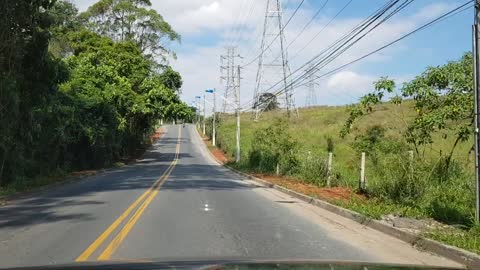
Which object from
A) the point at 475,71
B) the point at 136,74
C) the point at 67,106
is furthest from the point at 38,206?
the point at 136,74

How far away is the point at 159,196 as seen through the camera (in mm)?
19828

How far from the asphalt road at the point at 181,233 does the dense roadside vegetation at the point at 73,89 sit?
17.8 ft

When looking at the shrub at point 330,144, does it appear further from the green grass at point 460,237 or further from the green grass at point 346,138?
the green grass at point 460,237

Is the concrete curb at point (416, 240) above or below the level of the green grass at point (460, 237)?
below

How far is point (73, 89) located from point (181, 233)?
35387mm

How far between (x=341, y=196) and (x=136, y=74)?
41089 mm

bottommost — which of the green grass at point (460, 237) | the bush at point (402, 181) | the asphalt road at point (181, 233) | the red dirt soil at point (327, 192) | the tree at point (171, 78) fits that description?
the red dirt soil at point (327, 192)

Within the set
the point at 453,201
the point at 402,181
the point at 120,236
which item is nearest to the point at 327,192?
the point at 402,181

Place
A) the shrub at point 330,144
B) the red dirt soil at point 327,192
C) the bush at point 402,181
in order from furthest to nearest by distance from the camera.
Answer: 1. the shrub at point 330,144
2. the red dirt soil at point 327,192
3. the bush at point 402,181

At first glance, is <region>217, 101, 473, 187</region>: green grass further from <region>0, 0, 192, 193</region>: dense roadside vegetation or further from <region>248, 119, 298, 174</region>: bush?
<region>0, 0, 192, 193</region>: dense roadside vegetation

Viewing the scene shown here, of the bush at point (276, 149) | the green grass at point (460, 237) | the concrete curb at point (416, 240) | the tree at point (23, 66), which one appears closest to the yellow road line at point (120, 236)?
the concrete curb at point (416, 240)

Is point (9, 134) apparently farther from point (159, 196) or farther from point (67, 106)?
point (67, 106)

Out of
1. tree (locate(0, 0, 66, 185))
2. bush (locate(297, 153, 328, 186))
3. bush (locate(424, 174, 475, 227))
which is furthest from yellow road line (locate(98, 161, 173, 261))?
bush (locate(297, 153, 328, 186))

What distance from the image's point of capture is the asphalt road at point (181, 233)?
9.06 metres
